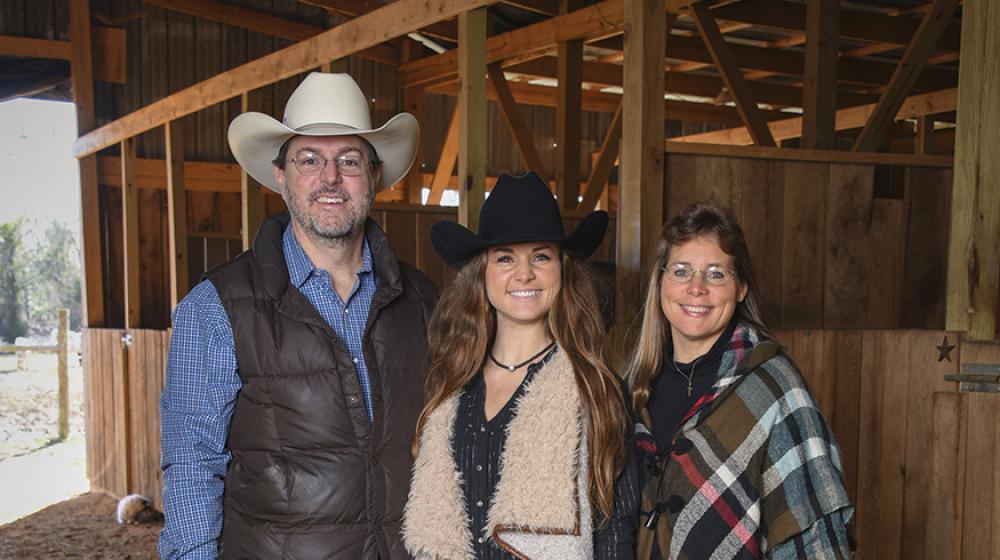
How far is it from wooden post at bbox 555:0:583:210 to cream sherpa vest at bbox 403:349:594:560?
3.89 metres

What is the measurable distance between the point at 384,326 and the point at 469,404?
1.02 ft

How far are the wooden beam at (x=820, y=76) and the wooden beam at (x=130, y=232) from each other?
5.18 metres

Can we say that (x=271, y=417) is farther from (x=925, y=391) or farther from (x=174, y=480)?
(x=925, y=391)

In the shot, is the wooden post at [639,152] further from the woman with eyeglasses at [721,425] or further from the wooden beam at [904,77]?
the wooden beam at [904,77]

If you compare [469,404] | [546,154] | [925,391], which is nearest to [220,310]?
[469,404]

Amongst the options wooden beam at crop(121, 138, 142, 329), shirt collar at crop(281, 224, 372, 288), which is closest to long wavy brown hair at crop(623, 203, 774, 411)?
shirt collar at crop(281, 224, 372, 288)

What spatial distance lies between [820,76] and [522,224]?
8.94 ft

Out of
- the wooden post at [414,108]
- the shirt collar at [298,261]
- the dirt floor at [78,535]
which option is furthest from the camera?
the wooden post at [414,108]

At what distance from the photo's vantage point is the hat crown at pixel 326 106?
7.71 ft

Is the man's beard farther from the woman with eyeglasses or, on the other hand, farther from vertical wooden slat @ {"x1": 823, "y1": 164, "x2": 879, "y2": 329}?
vertical wooden slat @ {"x1": 823, "y1": 164, "x2": 879, "y2": 329}

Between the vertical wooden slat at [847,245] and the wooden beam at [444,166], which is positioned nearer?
the vertical wooden slat at [847,245]

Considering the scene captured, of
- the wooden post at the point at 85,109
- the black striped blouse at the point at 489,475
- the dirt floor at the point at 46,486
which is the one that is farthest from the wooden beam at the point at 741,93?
the wooden post at the point at 85,109

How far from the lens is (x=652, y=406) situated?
2.15 metres

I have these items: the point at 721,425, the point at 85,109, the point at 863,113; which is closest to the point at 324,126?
the point at 721,425
